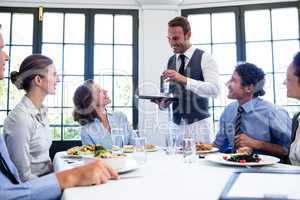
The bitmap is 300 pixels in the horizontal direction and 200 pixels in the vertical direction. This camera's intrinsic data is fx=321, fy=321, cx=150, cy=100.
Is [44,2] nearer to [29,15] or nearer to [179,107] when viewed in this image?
[29,15]

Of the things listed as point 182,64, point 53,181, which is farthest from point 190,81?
point 53,181

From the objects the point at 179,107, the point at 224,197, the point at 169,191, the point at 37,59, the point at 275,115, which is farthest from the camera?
the point at 179,107

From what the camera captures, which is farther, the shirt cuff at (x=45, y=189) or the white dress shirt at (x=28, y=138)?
the white dress shirt at (x=28, y=138)

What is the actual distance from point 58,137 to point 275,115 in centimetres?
256

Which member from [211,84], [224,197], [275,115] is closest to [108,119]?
[211,84]

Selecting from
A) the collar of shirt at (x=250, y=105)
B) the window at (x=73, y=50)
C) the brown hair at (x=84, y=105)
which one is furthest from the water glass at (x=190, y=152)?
the window at (x=73, y=50)

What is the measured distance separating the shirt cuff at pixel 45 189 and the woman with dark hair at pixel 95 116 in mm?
1250

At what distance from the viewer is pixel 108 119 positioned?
7.73 feet

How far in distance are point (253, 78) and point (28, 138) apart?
1.33 metres

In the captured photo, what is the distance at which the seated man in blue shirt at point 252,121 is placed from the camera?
1674 mm

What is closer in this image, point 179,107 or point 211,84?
point 211,84

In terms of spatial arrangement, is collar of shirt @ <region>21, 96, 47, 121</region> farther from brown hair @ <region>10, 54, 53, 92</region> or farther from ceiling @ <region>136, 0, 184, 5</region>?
ceiling @ <region>136, 0, 184, 5</region>

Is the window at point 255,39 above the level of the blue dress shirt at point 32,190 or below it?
above

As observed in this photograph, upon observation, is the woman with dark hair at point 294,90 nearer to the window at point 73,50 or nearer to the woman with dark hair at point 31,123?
the woman with dark hair at point 31,123
